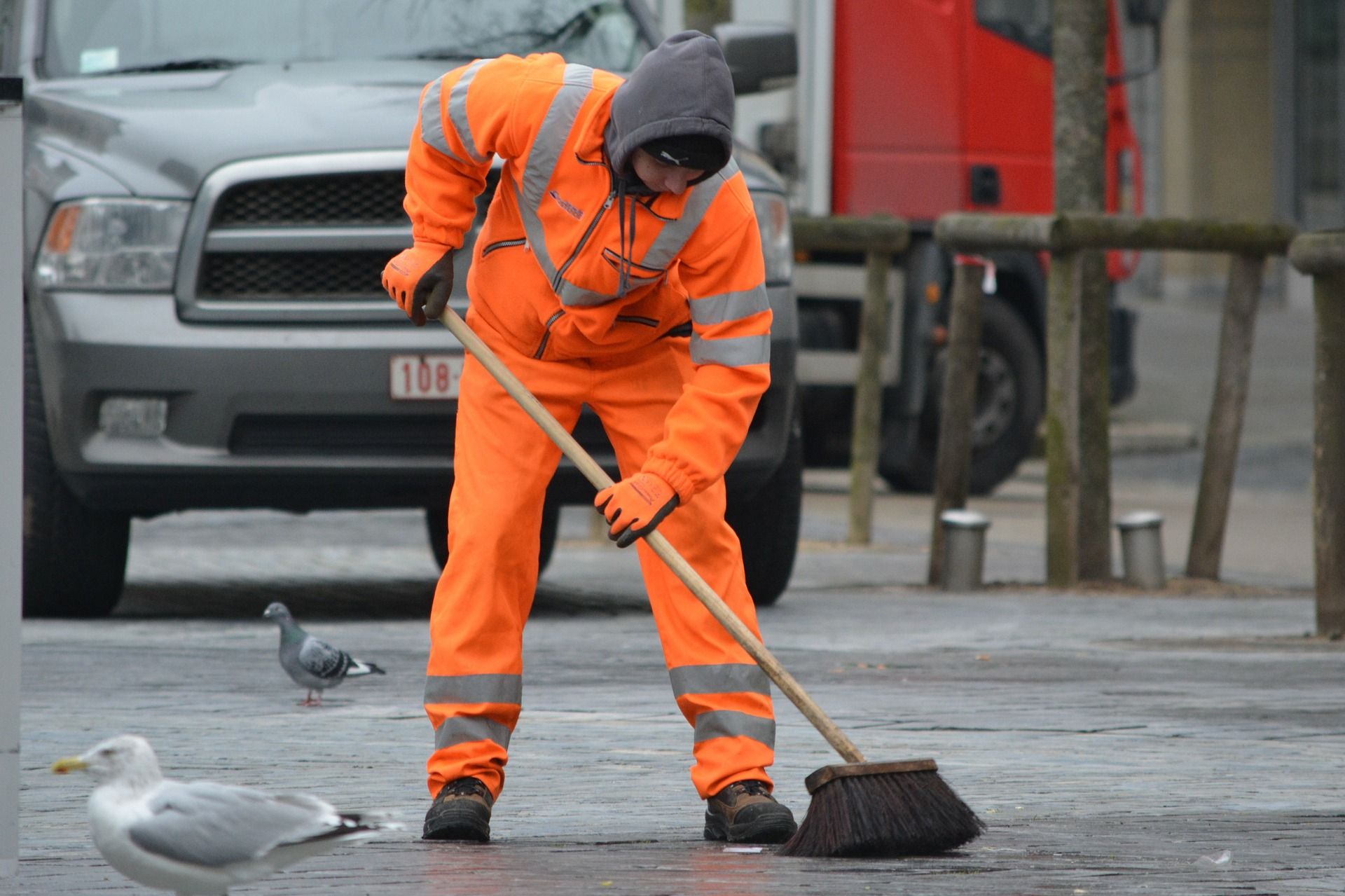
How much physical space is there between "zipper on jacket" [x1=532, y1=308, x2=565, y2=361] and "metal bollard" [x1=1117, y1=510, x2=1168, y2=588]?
4140 millimetres

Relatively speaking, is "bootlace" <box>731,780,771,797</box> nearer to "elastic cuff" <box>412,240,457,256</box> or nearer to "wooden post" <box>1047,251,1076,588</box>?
"elastic cuff" <box>412,240,457,256</box>

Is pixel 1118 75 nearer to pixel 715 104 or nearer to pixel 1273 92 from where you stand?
pixel 715 104

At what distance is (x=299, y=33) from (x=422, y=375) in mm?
1412

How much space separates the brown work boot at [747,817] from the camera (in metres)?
3.94

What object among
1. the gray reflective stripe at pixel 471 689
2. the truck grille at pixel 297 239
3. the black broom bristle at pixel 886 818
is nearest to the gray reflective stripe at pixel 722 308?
the gray reflective stripe at pixel 471 689

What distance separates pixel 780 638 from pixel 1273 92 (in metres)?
19.7

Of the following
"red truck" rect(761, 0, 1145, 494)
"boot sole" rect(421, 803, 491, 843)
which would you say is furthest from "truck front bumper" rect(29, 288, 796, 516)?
"red truck" rect(761, 0, 1145, 494)

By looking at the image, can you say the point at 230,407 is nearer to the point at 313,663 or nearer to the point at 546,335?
the point at 313,663

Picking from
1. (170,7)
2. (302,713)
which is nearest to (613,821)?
(302,713)

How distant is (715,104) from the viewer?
3918 millimetres

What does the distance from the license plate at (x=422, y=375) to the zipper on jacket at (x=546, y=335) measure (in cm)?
218

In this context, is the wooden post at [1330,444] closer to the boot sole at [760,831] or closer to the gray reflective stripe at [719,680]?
the gray reflective stripe at [719,680]

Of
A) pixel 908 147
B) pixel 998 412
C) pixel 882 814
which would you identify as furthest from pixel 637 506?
pixel 998 412

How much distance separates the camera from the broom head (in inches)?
148
